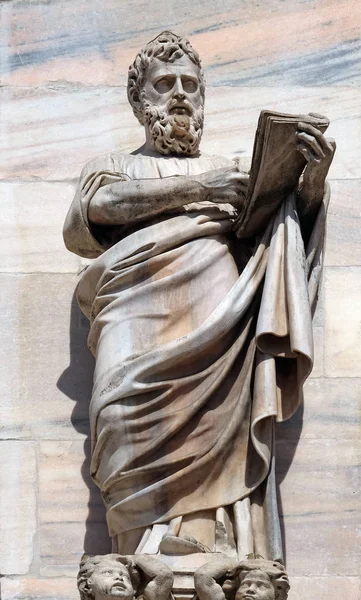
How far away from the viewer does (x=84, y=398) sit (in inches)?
330

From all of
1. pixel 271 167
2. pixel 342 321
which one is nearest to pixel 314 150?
pixel 271 167

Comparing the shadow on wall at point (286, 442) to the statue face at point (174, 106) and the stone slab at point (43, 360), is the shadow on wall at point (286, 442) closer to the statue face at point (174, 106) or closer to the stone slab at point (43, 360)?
the stone slab at point (43, 360)

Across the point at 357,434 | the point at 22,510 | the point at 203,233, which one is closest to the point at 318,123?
the point at 203,233

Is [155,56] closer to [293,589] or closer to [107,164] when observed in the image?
[107,164]

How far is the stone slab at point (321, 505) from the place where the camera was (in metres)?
8.04

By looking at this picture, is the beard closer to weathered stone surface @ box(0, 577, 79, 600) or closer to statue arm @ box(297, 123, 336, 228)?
statue arm @ box(297, 123, 336, 228)

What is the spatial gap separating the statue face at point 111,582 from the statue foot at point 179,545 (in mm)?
189

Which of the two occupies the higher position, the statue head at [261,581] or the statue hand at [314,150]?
the statue hand at [314,150]

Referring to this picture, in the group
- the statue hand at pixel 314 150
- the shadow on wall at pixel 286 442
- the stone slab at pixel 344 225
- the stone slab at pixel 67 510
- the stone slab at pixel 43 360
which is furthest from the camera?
the stone slab at pixel 344 225

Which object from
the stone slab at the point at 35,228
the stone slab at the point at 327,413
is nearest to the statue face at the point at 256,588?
the stone slab at the point at 327,413

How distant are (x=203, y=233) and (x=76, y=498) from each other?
1023 mm

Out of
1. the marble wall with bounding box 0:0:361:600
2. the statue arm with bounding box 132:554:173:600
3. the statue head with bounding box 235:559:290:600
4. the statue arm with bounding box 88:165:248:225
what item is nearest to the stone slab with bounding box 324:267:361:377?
the marble wall with bounding box 0:0:361:600

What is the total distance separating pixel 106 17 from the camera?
9.19 meters

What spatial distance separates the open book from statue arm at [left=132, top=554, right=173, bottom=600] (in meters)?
1.29
